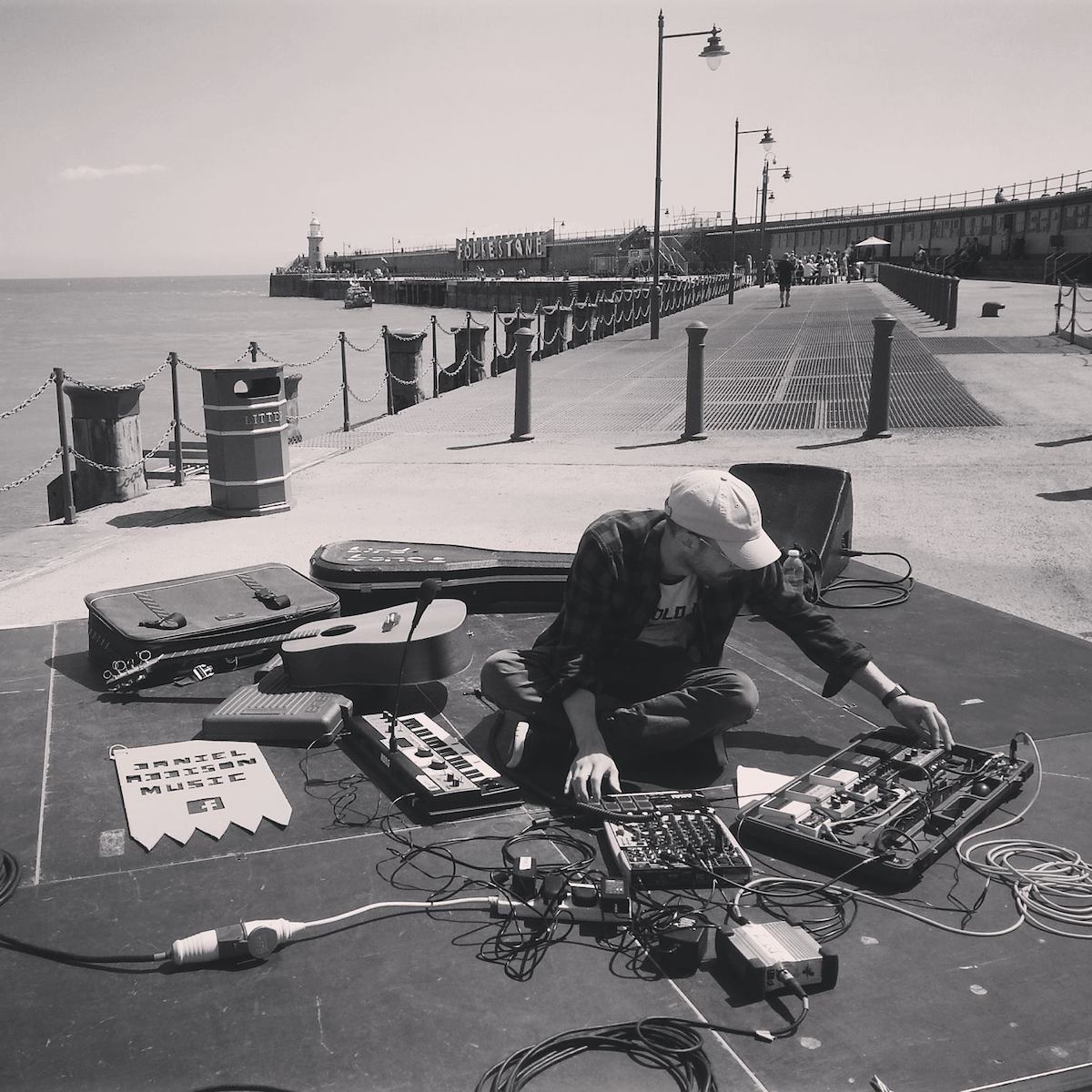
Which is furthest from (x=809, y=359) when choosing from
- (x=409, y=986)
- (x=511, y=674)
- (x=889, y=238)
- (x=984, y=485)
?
(x=889, y=238)

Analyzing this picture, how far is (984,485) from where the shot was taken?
912cm

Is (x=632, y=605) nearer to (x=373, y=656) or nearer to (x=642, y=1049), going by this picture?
(x=373, y=656)

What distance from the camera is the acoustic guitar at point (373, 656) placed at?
4.52 m

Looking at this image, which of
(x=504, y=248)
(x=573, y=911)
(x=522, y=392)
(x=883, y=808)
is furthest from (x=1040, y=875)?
(x=504, y=248)

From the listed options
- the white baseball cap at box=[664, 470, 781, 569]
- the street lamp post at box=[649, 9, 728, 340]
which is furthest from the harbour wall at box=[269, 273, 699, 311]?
the white baseball cap at box=[664, 470, 781, 569]

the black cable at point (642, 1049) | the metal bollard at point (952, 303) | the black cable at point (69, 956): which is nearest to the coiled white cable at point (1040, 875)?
the black cable at point (642, 1049)

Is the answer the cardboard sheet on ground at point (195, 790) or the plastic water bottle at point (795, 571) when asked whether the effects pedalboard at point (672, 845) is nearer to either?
the cardboard sheet on ground at point (195, 790)

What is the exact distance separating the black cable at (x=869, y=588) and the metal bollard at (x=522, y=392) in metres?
6.12

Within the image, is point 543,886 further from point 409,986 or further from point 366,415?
point 366,415

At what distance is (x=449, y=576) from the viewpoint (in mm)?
5820

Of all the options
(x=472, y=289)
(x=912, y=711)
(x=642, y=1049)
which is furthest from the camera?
(x=472, y=289)

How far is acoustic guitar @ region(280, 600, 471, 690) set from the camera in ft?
14.8

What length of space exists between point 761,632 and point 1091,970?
9.76 feet

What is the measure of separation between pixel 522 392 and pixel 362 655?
26.1ft
